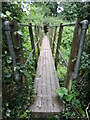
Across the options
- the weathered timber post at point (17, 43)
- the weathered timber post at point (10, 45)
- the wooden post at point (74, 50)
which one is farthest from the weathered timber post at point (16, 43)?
the wooden post at point (74, 50)

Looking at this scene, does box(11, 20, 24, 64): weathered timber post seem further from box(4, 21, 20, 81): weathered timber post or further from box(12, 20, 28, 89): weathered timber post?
box(4, 21, 20, 81): weathered timber post

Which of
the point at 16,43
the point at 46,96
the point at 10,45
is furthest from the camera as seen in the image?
the point at 46,96

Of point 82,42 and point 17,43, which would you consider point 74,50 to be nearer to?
point 82,42

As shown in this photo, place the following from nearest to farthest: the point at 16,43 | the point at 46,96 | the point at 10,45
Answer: the point at 10,45, the point at 16,43, the point at 46,96

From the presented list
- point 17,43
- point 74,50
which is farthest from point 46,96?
point 17,43

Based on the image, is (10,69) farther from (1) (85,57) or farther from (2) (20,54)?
(1) (85,57)

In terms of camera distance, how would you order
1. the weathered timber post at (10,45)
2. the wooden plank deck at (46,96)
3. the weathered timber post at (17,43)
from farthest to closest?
the wooden plank deck at (46,96), the weathered timber post at (17,43), the weathered timber post at (10,45)

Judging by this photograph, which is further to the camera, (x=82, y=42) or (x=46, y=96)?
(x=46, y=96)

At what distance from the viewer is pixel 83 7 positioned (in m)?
1.37

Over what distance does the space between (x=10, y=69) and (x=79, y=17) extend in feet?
3.44

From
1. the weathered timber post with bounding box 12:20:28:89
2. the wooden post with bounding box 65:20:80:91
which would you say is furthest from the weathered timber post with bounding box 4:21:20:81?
the wooden post with bounding box 65:20:80:91

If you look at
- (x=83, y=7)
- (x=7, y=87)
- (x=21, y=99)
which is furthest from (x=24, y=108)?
Result: (x=83, y=7)

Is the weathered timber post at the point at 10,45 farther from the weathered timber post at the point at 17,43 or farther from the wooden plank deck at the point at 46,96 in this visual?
the wooden plank deck at the point at 46,96

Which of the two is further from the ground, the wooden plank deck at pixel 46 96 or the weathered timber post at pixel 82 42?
the weathered timber post at pixel 82 42
